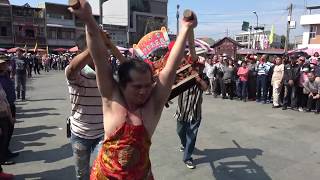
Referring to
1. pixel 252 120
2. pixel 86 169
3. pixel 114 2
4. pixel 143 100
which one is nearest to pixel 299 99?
pixel 252 120

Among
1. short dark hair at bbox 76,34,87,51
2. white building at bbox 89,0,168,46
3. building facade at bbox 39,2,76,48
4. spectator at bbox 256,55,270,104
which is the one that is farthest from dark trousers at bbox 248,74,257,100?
white building at bbox 89,0,168,46

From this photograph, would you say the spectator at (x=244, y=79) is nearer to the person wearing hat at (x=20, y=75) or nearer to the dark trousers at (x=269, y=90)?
the dark trousers at (x=269, y=90)

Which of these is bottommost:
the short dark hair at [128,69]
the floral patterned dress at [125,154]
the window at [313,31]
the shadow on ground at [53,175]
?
the shadow on ground at [53,175]

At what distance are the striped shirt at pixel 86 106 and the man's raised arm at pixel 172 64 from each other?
1.12 metres

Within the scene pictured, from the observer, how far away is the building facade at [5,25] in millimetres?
50750

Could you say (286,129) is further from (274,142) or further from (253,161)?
(253,161)

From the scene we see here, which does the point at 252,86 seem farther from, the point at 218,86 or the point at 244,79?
the point at 218,86

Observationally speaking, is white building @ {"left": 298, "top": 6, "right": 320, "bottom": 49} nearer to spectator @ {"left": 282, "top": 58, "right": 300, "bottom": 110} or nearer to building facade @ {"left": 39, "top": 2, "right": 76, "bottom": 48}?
building facade @ {"left": 39, "top": 2, "right": 76, "bottom": 48}

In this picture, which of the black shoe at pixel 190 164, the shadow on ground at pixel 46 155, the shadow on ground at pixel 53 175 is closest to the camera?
the shadow on ground at pixel 53 175

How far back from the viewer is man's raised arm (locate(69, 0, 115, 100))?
178 centimetres

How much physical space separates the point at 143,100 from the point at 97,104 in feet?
4.05

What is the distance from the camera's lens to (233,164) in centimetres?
571

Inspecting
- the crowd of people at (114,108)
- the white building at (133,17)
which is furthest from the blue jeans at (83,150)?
Answer: the white building at (133,17)

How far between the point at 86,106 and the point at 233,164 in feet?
10.6
